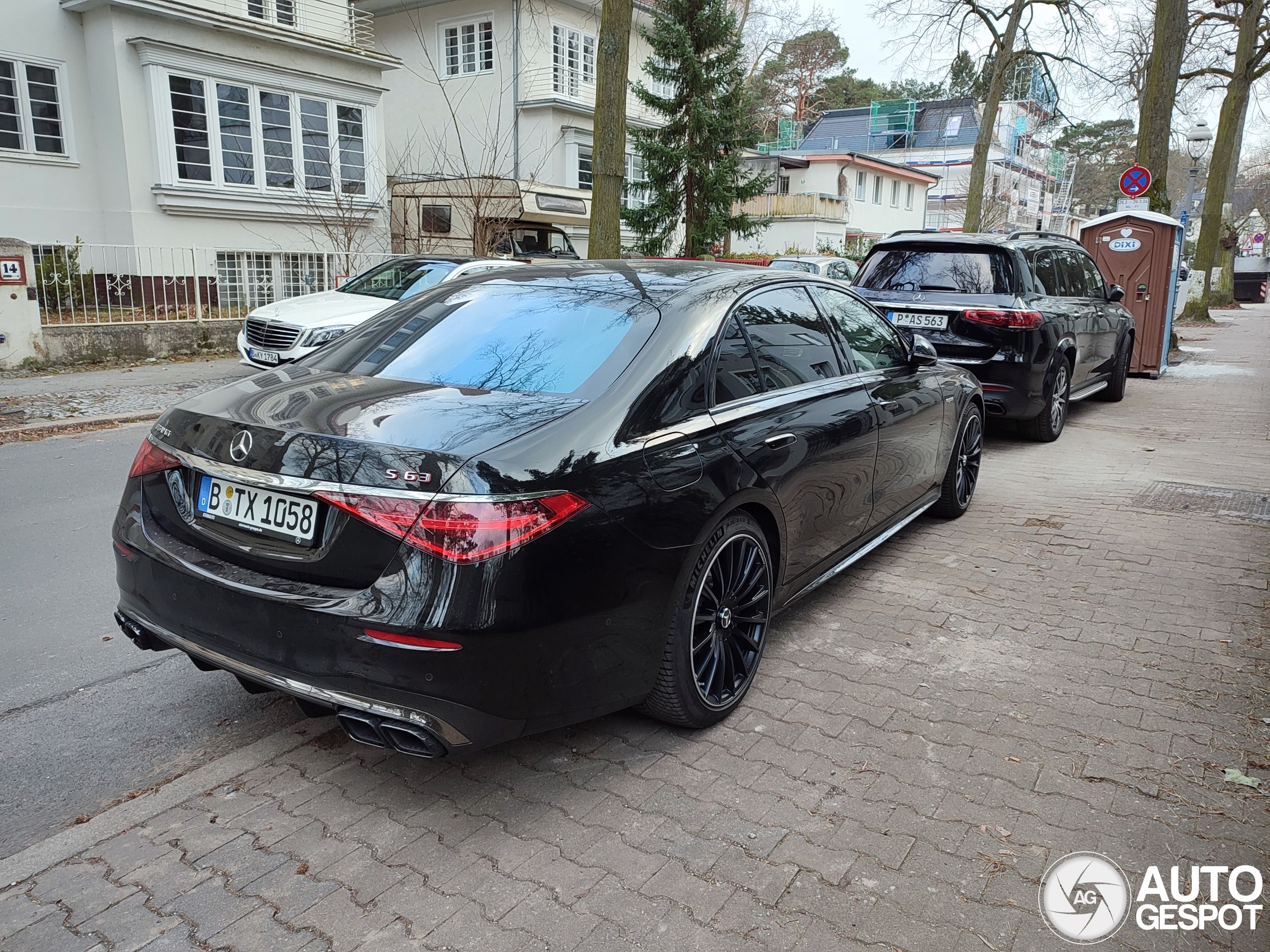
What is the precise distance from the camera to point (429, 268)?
12.4 metres

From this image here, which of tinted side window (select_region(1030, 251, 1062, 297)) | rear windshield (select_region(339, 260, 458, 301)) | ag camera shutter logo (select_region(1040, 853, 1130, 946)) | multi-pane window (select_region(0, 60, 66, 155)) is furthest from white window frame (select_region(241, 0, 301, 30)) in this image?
ag camera shutter logo (select_region(1040, 853, 1130, 946))

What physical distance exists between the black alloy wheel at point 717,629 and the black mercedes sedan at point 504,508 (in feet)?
0.04

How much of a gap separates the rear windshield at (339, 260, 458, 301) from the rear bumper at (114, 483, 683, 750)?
9282 millimetres

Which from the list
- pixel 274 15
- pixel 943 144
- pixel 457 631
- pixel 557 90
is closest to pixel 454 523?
pixel 457 631

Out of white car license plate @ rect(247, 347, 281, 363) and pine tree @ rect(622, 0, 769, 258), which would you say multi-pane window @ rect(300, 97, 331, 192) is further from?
white car license plate @ rect(247, 347, 281, 363)

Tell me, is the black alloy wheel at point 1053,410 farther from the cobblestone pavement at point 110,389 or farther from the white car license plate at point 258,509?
the cobblestone pavement at point 110,389

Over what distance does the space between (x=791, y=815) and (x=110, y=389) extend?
36.6ft

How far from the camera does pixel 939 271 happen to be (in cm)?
864

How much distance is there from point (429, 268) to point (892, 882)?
35.9 feet

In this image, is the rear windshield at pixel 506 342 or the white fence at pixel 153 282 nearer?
the rear windshield at pixel 506 342

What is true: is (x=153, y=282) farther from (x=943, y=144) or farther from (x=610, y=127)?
(x=943, y=144)

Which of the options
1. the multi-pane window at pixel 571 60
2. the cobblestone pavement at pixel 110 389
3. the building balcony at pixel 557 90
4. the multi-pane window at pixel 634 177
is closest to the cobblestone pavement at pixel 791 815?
the cobblestone pavement at pixel 110 389

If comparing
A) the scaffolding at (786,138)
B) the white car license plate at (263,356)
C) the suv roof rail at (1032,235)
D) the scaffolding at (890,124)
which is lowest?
the white car license plate at (263,356)

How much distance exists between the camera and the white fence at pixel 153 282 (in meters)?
13.6
